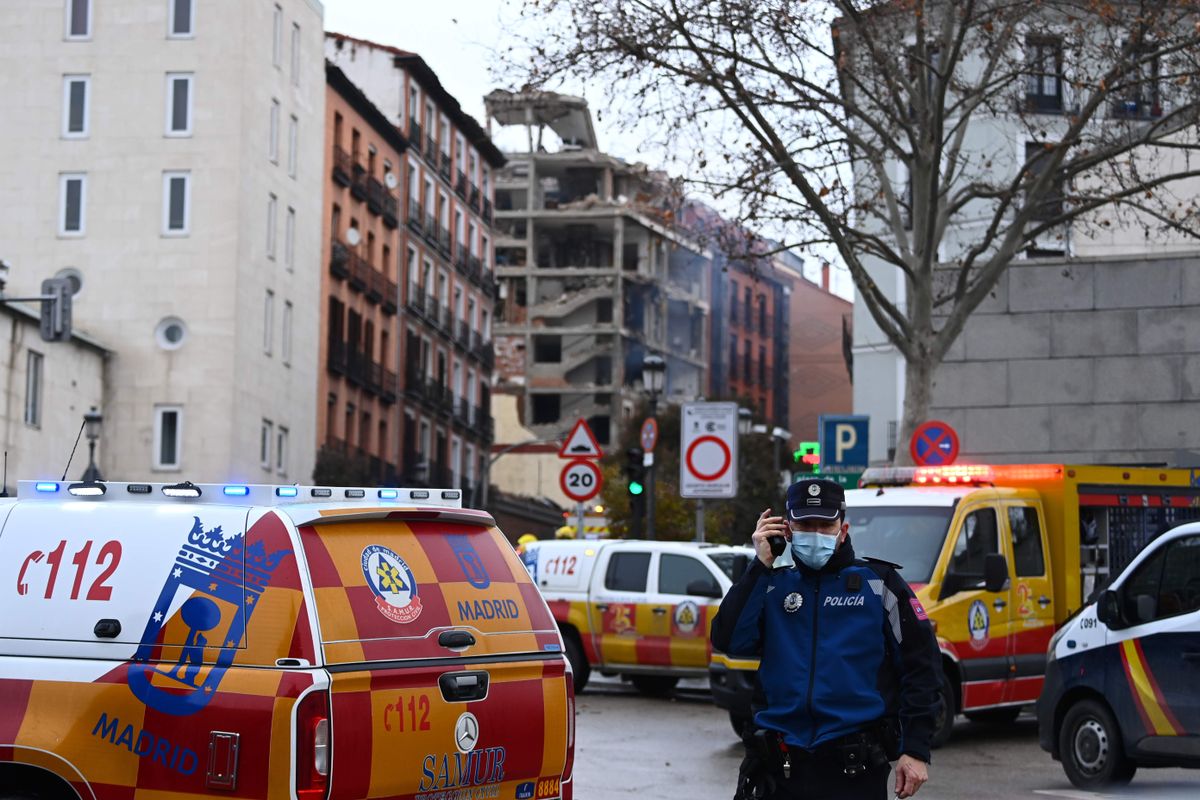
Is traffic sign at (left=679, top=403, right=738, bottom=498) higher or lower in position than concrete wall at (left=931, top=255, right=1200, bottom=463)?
lower

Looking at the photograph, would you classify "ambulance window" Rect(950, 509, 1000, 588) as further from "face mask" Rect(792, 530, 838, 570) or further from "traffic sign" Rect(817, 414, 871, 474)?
"traffic sign" Rect(817, 414, 871, 474)

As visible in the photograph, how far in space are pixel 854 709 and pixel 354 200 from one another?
197 feet

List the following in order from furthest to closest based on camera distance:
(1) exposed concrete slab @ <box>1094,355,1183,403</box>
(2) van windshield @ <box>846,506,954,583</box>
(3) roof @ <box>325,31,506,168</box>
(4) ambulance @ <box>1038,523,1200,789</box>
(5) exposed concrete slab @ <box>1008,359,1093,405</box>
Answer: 1. (3) roof @ <box>325,31,506,168</box>
2. (5) exposed concrete slab @ <box>1008,359,1093,405</box>
3. (1) exposed concrete slab @ <box>1094,355,1183,403</box>
4. (2) van windshield @ <box>846,506,954,583</box>
5. (4) ambulance @ <box>1038,523,1200,789</box>

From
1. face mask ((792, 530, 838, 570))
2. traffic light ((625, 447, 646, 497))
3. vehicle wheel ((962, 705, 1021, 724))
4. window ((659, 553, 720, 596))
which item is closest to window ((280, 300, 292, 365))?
traffic light ((625, 447, 646, 497))

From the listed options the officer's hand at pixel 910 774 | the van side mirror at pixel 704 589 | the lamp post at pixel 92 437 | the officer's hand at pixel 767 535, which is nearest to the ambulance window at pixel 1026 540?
the van side mirror at pixel 704 589

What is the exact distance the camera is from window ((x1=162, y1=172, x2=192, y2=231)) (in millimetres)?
54188

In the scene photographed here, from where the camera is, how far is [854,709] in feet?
19.8

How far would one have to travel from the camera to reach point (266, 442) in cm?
5656

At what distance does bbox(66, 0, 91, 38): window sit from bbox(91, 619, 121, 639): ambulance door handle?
168 ft

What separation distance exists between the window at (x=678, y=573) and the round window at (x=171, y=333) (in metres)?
35.2

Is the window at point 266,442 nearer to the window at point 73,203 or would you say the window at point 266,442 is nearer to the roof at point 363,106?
the window at point 73,203

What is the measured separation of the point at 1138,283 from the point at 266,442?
3287 centimetres

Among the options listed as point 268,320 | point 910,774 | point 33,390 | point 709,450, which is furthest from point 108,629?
point 268,320

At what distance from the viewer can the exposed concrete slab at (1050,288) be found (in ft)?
97.1
